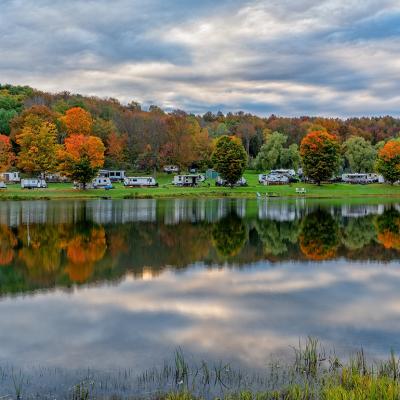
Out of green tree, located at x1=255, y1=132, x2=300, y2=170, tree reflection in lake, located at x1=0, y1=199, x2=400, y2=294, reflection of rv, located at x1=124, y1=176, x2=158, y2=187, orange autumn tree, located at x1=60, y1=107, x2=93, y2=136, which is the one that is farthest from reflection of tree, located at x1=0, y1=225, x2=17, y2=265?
green tree, located at x1=255, y1=132, x2=300, y2=170

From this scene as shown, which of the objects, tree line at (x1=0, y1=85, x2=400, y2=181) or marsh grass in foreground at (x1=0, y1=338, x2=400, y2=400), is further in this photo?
tree line at (x1=0, y1=85, x2=400, y2=181)

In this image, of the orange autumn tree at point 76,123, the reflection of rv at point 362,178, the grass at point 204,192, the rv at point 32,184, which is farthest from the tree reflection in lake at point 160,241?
the orange autumn tree at point 76,123

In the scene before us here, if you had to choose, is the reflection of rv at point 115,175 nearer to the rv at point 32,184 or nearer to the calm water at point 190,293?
the rv at point 32,184

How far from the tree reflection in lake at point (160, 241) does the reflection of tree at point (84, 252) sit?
44 millimetres

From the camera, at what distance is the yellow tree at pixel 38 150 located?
92.4m

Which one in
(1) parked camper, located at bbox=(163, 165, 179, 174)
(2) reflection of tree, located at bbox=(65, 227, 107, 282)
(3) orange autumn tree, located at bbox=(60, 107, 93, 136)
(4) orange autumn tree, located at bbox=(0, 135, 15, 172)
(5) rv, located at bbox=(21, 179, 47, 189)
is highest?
(3) orange autumn tree, located at bbox=(60, 107, 93, 136)

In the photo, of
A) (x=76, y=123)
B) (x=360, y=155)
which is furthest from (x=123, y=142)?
(x=360, y=155)

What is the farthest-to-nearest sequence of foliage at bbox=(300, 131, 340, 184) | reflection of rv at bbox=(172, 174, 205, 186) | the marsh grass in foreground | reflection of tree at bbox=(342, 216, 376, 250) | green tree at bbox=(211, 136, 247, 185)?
1. reflection of rv at bbox=(172, 174, 205, 186)
2. foliage at bbox=(300, 131, 340, 184)
3. green tree at bbox=(211, 136, 247, 185)
4. reflection of tree at bbox=(342, 216, 376, 250)
5. the marsh grass in foreground

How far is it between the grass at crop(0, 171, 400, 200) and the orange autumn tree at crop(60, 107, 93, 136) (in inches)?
689

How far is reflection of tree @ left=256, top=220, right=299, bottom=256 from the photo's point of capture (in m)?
31.0

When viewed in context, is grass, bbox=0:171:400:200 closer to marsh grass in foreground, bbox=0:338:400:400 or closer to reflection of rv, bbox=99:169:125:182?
reflection of rv, bbox=99:169:125:182

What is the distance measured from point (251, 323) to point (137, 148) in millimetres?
100719

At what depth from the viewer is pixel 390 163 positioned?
9669 cm

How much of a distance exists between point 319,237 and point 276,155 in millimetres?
83027
